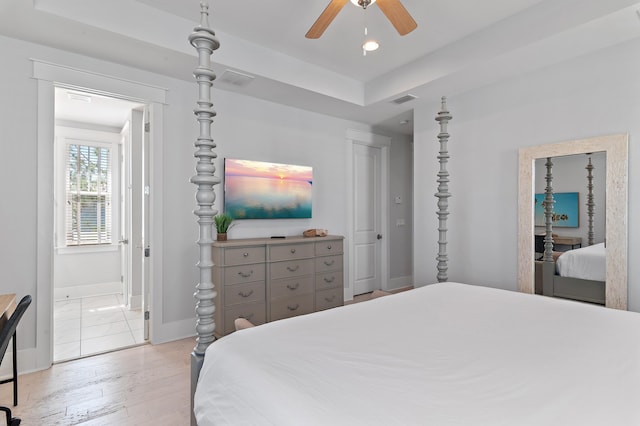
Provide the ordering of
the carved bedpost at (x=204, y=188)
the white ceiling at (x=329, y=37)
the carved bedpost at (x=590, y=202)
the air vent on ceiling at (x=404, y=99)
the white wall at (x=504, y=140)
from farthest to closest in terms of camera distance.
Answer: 1. the air vent on ceiling at (x=404, y=99)
2. the carved bedpost at (x=590, y=202)
3. the white wall at (x=504, y=140)
4. the white ceiling at (x=329, y=37)
5. the carved bedpost at (x=204, y=188)

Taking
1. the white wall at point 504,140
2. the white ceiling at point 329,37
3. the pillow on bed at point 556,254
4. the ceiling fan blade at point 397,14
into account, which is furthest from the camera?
the pillow on bed at point 556,254

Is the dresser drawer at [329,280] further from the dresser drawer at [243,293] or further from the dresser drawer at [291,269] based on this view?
the dresser drawer at [243,293]

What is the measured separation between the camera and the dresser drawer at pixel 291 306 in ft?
11.3

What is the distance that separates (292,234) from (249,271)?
108cm

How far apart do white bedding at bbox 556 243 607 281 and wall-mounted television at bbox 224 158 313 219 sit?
270 centimetres

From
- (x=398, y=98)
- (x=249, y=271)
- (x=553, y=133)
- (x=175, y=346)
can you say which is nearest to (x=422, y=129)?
(x=398, y=98)

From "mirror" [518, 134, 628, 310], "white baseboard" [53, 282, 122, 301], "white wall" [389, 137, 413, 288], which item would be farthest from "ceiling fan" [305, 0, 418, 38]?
"white baseboard" [53, 282, 122, 301]

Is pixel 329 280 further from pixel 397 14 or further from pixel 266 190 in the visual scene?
pixel 397 14

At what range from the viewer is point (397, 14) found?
84.6 inches

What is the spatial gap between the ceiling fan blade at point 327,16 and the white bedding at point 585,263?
266 centimetres

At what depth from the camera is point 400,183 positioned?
5590 mm

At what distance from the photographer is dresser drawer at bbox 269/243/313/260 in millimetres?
3478

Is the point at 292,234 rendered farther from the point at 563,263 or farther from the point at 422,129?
the point at 563,263

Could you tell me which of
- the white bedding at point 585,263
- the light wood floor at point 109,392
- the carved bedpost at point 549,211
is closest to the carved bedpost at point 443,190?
the carved bedpost at point 549,211
